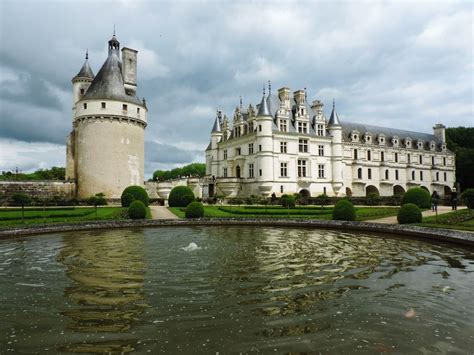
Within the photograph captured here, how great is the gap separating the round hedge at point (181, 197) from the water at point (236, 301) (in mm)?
20370

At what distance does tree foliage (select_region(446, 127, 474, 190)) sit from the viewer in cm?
6425

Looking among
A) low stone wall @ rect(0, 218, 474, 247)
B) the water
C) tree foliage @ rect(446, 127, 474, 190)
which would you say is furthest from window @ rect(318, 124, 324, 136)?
the water

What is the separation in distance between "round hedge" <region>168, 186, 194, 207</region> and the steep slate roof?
14.2 metres

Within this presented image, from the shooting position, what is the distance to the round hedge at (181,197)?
108ft

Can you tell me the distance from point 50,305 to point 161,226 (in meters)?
15.4

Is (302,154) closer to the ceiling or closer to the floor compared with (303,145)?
closer to the floor

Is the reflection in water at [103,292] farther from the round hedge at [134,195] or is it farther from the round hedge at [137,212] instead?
the round hedge at [134,195]

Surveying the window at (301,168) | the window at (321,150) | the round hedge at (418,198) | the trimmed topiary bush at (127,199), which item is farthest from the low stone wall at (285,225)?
the window at (321,150)

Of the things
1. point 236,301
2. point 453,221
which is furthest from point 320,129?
point 236,301

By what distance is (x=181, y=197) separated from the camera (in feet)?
108

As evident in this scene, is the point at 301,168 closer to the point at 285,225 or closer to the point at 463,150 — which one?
the point at 285,225

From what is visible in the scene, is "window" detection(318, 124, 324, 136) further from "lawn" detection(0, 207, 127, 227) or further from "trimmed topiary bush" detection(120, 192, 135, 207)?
"lawn" detection(0, 207, 127, 227)

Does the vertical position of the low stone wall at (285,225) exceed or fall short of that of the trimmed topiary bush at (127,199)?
it falls short

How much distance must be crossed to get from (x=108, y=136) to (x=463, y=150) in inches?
2560
